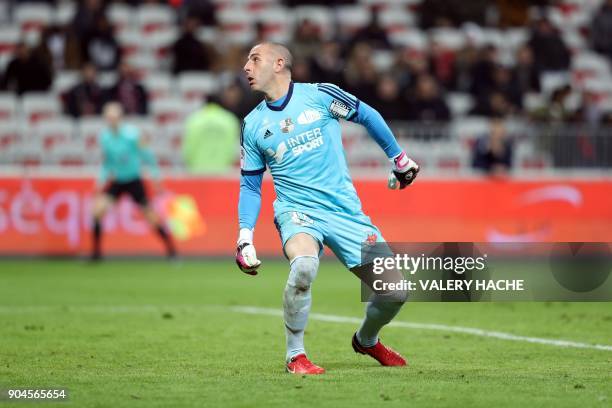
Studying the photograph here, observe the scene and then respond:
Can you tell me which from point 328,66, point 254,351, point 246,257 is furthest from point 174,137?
point 246,257

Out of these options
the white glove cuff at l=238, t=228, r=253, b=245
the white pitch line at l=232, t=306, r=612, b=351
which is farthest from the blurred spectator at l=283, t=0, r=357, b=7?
the white glove cuff at l=238, t=228, r=253, b=245

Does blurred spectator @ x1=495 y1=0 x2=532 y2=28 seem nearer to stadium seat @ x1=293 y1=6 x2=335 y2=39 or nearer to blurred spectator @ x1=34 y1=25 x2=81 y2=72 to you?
stadium seat @ x1=293 y1=6 x2=335 y2=39

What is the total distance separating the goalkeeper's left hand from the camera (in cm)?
880

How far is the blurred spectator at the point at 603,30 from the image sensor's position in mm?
26047

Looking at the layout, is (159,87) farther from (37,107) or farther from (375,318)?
(375,318)

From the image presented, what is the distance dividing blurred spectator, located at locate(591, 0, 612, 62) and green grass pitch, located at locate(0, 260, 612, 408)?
11742mm

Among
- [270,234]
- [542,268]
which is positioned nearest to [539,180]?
[542,268]

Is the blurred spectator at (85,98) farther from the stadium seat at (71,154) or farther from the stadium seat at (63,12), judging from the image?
the stadium seat at (63,12)

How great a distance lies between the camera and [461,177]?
828 inches

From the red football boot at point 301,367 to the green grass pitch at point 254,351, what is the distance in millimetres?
80

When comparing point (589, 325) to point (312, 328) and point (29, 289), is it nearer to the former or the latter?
point (312, 328)

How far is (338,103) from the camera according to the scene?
29.1ft

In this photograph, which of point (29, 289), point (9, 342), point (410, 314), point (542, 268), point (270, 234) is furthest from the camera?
point (270, 234)

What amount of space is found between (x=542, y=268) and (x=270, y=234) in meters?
4.67
